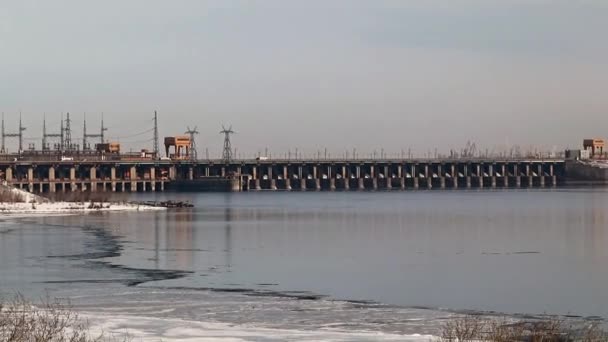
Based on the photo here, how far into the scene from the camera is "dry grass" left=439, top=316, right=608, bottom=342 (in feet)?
50.0

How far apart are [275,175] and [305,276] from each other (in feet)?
514

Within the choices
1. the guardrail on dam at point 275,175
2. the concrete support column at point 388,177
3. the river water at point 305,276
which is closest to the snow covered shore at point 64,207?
the river water at point 305,276

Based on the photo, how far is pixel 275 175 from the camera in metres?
186

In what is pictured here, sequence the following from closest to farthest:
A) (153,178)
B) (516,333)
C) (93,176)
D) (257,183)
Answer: (516,333)
(93,176)
(153,178)
(257,183)

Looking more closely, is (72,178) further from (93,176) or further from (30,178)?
(30,178)

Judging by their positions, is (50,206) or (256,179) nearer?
(50,206)

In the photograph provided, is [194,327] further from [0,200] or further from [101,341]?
[0,200]

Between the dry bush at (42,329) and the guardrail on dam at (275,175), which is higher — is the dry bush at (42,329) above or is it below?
below

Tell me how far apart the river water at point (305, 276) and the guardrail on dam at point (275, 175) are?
361 ft

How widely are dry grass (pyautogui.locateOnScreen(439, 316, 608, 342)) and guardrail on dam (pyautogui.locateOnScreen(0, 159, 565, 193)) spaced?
140 meters

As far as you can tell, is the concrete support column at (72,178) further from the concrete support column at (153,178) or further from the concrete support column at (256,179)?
the concrete support column at (256,179)

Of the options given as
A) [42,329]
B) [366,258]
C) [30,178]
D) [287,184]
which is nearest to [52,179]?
[30,178]

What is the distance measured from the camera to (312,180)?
186000 mm

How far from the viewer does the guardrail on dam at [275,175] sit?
6398 inches
